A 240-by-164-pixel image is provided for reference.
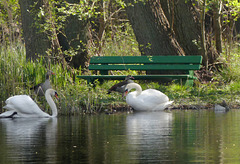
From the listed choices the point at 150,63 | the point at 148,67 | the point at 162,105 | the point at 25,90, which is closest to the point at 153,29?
the point at 150,63

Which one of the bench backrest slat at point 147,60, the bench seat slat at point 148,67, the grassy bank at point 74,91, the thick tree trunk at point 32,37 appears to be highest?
the thick tree trunk at point 32,37

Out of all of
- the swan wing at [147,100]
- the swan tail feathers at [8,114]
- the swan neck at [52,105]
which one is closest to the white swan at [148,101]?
the swan wing at [147,100]

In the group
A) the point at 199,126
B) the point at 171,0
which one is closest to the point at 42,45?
the point at 171,0

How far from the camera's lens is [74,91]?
1362 cm

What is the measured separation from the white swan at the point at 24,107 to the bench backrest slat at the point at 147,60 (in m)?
5.23

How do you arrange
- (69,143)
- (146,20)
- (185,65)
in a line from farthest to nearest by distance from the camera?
(146,20)
(185,65)
(69,143)

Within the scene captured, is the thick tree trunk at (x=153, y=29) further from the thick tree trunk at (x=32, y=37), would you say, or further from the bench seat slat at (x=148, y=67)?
the thick tree trunk at (x=32, y=37)

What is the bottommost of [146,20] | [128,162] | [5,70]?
[128,162]

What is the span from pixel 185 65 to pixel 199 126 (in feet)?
24.1

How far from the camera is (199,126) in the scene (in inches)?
395

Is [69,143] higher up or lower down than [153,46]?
lower down

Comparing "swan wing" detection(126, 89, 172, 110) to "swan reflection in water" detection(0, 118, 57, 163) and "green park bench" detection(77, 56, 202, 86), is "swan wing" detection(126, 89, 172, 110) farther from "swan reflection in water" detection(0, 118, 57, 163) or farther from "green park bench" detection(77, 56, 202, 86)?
"green park bench" detection(77, 56, 202, 86)

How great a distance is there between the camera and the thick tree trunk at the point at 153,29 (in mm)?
18734

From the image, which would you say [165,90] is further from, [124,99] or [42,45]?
[42,45]
